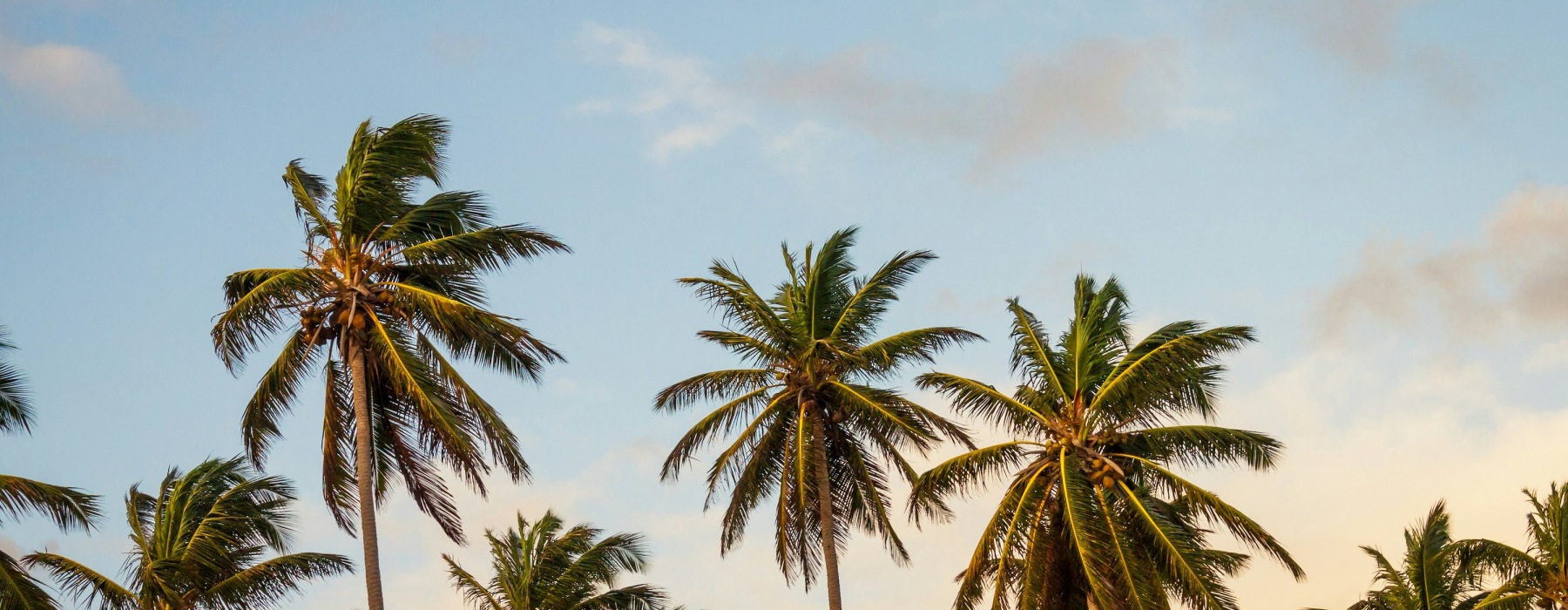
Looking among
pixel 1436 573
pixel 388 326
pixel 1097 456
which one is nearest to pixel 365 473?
pixel 388 326

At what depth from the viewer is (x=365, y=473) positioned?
25.8 metres

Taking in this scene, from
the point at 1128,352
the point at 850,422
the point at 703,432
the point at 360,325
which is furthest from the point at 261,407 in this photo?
the point at 1128,352

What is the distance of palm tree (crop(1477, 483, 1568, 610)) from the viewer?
3644cm

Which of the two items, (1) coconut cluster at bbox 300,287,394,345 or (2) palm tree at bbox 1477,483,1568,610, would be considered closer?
(1) coconut cluster at bbox 300,287,394,345

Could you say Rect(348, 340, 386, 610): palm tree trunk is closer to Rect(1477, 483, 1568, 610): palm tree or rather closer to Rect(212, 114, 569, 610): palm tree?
Rect(212, 114, 569, 610): palm tree

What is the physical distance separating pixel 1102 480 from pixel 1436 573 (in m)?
12.8

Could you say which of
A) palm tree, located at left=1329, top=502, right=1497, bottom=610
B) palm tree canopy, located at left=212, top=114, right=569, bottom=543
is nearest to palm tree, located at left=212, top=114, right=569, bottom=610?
palm tree canopy, located at left=212, top=114, right=569, bottom=543

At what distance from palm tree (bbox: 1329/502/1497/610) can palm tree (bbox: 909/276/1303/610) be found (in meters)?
9.19

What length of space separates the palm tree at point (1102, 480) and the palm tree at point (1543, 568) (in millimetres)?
9439

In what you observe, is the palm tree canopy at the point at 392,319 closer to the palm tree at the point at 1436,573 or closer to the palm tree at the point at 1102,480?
the palm tree at the point at 1102,480

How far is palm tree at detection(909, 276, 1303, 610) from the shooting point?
96.1 feet

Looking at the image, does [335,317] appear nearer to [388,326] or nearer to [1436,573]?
[388,326]

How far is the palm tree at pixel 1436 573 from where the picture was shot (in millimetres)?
38656

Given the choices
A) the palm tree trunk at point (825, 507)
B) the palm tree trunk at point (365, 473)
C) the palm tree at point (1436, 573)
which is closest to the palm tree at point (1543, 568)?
the palm tree at point (1436, 573)
